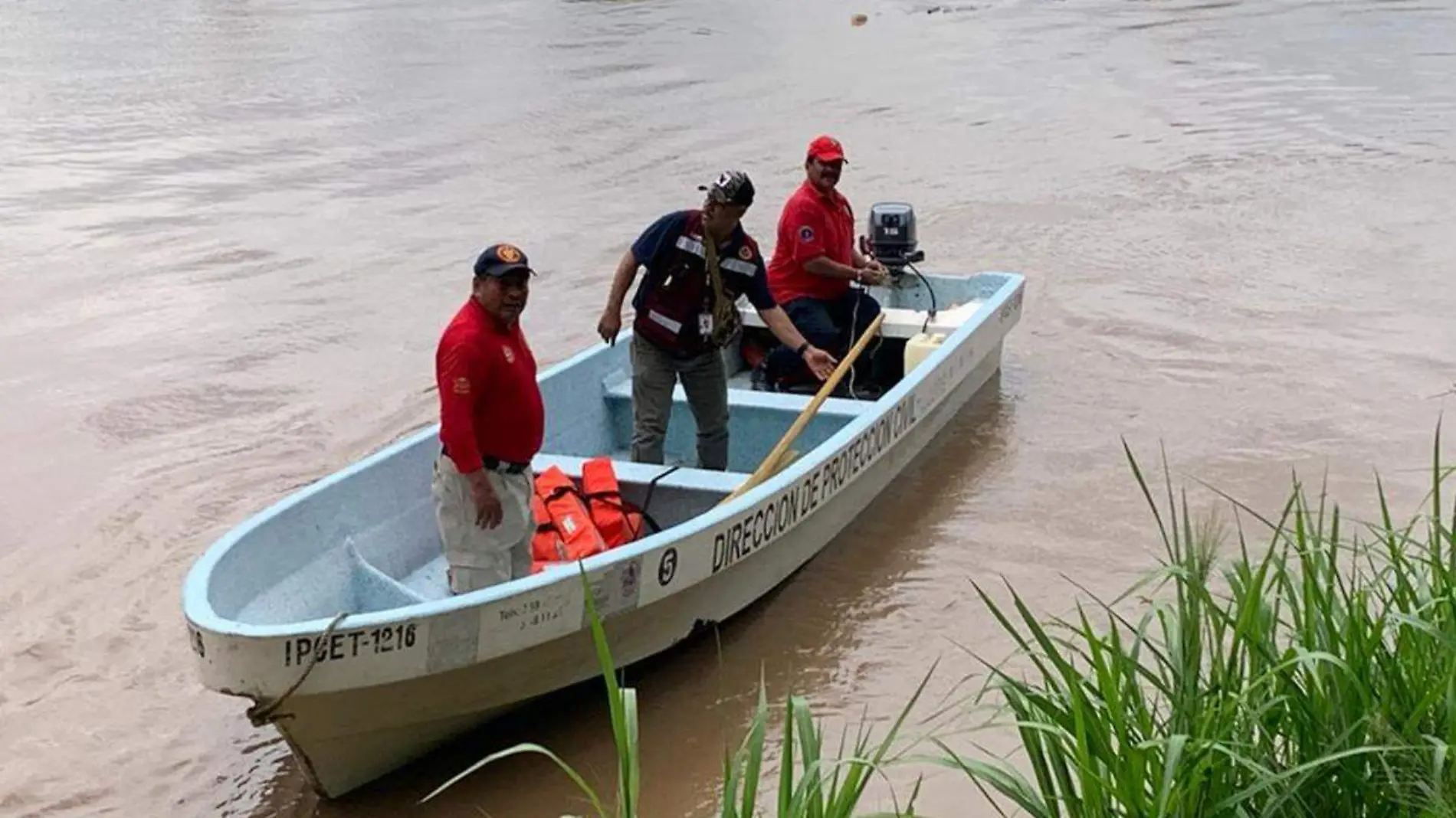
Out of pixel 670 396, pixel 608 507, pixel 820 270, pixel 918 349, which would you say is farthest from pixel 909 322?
pixel 608 507

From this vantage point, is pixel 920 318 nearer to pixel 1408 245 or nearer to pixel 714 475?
pixel 714 475

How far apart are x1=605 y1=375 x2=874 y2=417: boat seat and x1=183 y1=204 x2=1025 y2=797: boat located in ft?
0.04

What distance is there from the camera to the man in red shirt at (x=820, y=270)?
7840 mm

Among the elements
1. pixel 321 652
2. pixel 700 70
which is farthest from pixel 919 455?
pixel 700 70

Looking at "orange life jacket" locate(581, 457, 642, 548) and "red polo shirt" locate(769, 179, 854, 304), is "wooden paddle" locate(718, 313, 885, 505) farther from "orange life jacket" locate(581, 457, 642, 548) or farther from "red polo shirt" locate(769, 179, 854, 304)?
"red polo shirt" locate(769, 179, 854, 304)

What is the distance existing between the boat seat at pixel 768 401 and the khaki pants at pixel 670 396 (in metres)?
0.17

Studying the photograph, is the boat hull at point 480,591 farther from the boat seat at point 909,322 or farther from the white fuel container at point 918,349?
the boat seat at point 909,322

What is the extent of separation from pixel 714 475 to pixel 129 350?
5.67 m

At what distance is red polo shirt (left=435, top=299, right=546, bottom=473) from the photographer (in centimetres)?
511

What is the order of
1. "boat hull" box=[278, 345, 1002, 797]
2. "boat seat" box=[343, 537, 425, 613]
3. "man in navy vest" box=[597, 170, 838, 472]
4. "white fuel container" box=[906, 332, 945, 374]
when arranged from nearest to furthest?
"boat hull" box=[278, 345, 1002, 797] < "boat seat" box=[343, 537, 425, 613] < "man in navy vest" box=[597, 170, 838, 472] < "white fuel container" box=[906, 332, 945, 374]

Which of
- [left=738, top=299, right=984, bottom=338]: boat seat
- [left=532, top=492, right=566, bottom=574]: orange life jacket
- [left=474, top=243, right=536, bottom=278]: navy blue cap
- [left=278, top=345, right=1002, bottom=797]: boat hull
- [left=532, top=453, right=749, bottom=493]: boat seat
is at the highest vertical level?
[left=474, top=243, right=536, bottom=278]: navy blue cap

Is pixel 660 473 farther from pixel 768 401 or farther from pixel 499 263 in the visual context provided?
pixel 499 263

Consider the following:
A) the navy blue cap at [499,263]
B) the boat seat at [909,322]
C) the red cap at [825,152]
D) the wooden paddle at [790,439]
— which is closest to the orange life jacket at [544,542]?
the wooden paddle at [790,439]

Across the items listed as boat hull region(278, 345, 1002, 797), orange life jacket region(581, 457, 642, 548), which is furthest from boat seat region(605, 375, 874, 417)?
boat hull region(278, 345, 1002, 797)
